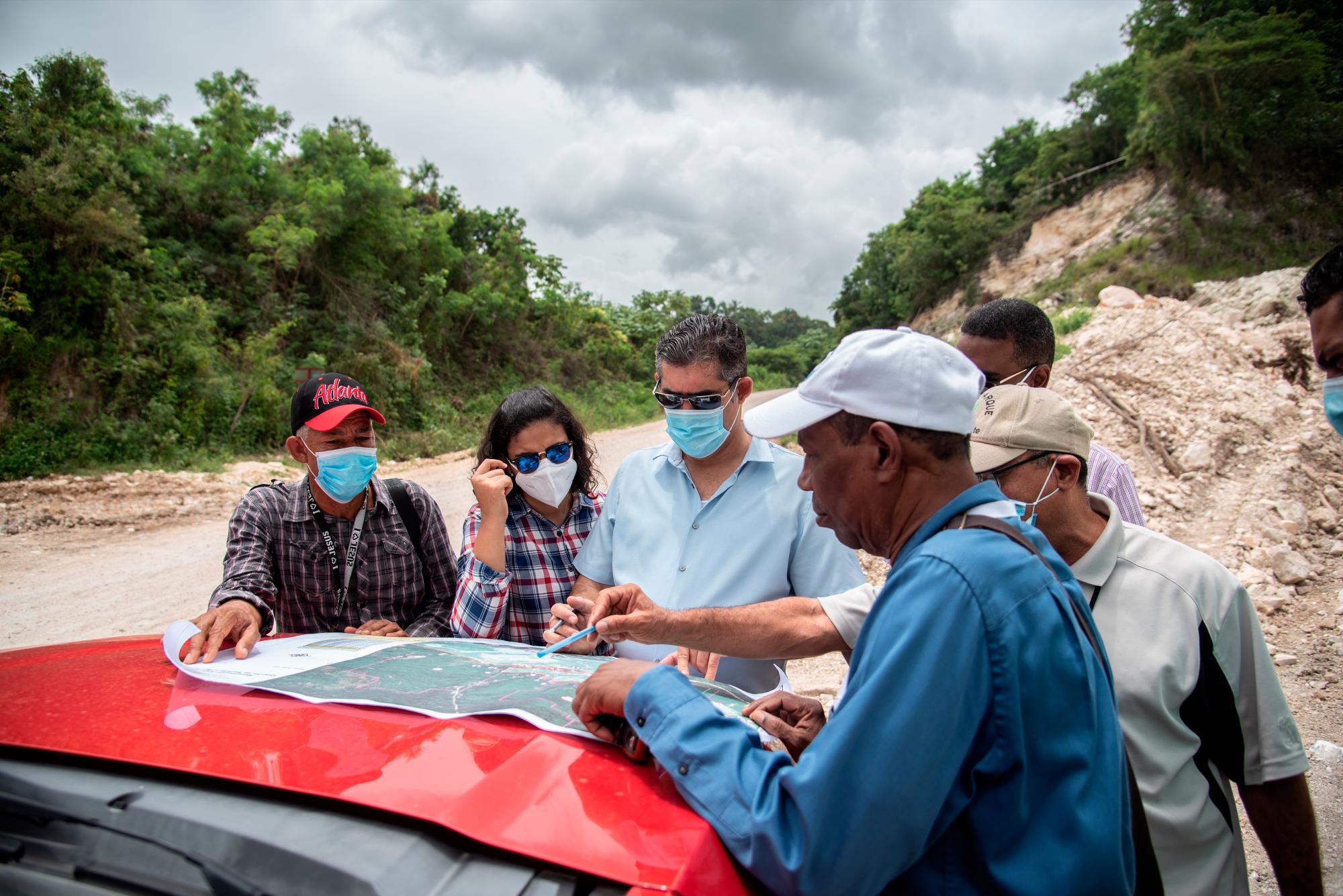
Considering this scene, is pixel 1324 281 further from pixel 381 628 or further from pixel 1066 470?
pixel 381 628

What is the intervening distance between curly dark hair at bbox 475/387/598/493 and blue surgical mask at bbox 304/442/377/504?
406 mm

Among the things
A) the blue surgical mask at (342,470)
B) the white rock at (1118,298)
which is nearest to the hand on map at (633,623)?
the blue surgical mask at (342,470)

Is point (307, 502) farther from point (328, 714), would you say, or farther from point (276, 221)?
point (276, 221)

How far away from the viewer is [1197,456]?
7734 millimetres

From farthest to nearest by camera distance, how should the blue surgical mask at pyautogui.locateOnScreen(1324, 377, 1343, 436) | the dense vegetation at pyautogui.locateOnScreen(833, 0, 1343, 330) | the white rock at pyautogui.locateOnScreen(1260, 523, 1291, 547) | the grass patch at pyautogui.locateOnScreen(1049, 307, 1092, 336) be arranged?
the dense vegetation at pyautogui.locateOnScreen(833, 0, 1343, 330)
the grass patch at pyautogui.locateOnScreen(1049, 307, 1092, 336)
the white rock at pyautogui.locateOnScreen(1260, 523, 1291, 547)
the blue surgical mask at pyautogui.locateOnScreen(1324, 377, 1343, 436)

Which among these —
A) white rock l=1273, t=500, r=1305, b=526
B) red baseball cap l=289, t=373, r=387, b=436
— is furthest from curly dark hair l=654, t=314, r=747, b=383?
white rock l=1273, t=500, r=1305, b=526

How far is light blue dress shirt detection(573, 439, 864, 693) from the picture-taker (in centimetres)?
218

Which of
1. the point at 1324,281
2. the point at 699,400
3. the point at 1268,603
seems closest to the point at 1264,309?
the point at 1268,603

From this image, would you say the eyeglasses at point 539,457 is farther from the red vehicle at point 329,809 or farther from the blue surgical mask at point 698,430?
the red vehicle at point 329,809

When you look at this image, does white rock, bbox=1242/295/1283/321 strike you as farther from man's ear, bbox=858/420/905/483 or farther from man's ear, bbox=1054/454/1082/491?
man's ear, bbox=858/420/905/483

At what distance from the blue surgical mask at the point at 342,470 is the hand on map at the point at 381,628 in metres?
0.46

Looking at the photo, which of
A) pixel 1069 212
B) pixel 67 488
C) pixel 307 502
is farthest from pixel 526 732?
pixel 1069 212

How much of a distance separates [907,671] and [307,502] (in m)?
2.40

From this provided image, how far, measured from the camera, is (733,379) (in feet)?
8.16
